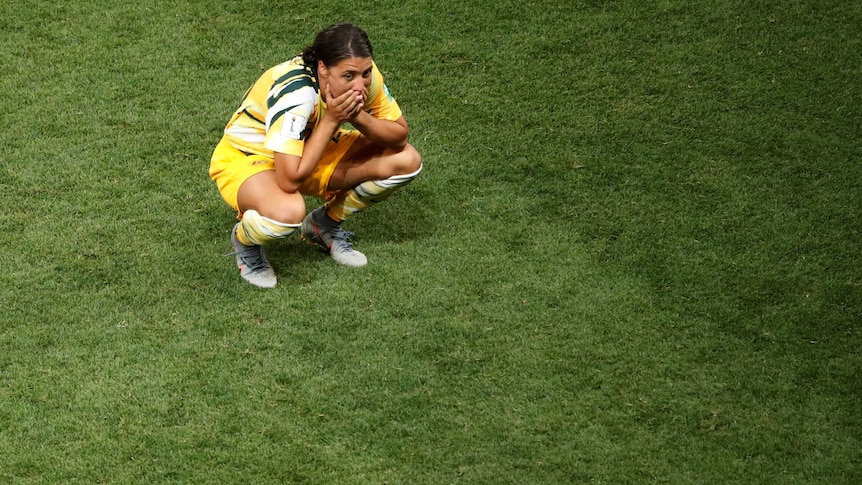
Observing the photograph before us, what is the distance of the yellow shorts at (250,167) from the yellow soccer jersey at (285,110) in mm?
42

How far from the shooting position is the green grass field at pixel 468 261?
136 inches

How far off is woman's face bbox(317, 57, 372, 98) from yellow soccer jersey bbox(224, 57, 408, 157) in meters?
0.11

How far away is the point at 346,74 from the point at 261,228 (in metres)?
0.64

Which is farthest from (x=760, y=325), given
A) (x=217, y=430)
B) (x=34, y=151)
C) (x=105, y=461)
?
(x=34, y=151)

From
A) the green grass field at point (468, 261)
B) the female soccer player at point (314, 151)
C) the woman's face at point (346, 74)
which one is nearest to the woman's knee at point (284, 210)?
the female soccer player at point (314, 151)

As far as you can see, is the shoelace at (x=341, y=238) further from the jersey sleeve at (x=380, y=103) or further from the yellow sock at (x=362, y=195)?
the jersey sleeve at (x=380, y=103)

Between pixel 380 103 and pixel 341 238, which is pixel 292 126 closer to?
pixel 380 103

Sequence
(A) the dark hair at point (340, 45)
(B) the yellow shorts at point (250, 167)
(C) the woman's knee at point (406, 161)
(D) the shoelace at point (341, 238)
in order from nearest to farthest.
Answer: (A) the dark hair at point (340, 45) → (B) the yellow shorts at point (250, 167) → (C) the woman's knee at point (406, 161) → (D) the shoelace at point (341, 238)

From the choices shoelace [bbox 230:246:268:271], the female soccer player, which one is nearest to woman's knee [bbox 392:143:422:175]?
the female soccer player

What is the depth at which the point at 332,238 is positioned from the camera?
4359 millimetres

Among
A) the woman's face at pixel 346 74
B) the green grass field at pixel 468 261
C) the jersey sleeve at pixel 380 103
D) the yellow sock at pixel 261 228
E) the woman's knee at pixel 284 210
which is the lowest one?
the green grass field at pixel 468 261

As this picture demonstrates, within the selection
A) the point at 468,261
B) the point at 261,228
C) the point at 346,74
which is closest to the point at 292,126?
the point at 346,74

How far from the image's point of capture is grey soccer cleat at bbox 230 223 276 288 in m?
4.16

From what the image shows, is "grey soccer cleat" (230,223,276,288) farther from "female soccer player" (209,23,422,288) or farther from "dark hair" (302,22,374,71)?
"dark hair" (302,22,374,71)
